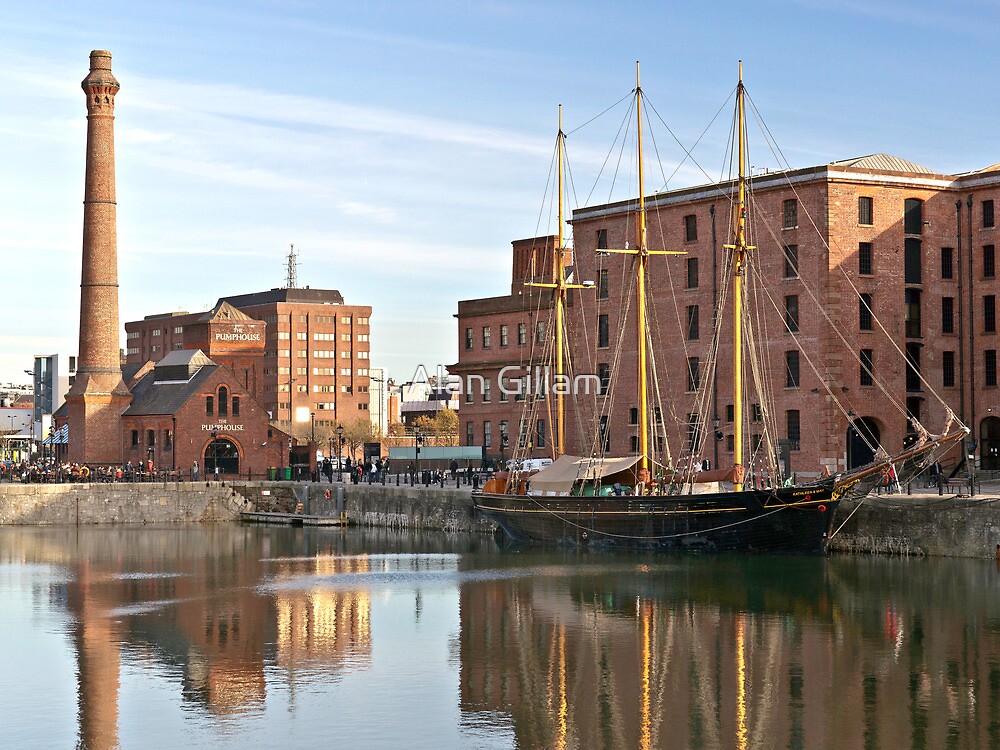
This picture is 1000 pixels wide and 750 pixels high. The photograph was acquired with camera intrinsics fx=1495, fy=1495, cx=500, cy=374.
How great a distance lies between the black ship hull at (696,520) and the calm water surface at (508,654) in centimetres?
113

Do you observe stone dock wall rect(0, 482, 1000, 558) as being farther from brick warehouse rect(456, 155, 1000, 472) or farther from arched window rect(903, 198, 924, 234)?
arched window rect(903, 198, 924, 234)

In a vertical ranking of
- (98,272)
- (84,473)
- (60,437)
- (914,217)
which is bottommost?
(84,473)

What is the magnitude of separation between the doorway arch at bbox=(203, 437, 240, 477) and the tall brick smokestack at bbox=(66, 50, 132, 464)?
6164 millimetres

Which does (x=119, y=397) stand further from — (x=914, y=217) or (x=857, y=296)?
(x=914, y=217)

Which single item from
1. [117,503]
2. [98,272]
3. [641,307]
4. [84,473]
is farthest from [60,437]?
[641,307]

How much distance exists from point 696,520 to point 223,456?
47412mm

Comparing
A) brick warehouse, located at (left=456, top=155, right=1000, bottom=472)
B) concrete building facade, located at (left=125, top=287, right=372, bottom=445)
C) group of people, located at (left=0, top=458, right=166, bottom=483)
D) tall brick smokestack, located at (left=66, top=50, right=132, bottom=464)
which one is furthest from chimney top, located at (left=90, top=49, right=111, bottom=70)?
concrete building facade, located at (left=125, top=287, right=372, bottom=445)

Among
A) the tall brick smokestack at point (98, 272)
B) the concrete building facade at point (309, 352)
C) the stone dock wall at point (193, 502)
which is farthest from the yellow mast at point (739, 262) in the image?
the concrete building facade at point (309, 352)

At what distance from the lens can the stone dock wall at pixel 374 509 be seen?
159 feet

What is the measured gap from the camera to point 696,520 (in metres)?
52.1

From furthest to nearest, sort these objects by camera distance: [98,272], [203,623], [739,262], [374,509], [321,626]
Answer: [98,272], [374,509], [739,262], [203,623], [321,626]

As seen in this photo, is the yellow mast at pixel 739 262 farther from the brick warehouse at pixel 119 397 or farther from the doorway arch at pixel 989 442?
the brick warehouse at pixel 119 397

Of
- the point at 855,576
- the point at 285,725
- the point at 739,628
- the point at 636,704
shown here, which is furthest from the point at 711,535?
the point at 285,725

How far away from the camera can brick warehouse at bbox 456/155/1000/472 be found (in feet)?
225
